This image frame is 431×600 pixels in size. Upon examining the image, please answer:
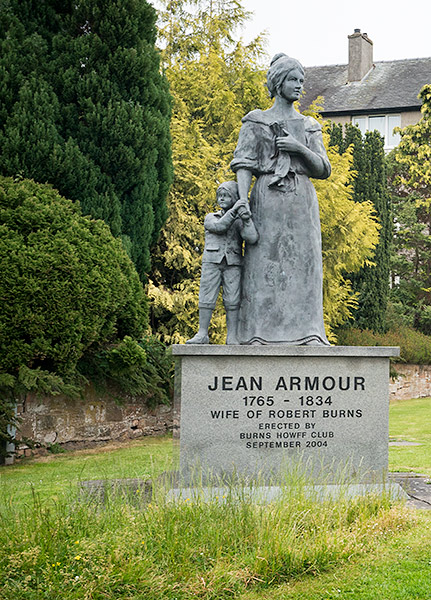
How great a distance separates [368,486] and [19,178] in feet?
25.2

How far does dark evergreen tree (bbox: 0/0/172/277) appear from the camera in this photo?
11.8 metres

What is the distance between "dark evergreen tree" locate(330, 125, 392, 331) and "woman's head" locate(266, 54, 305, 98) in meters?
17.2

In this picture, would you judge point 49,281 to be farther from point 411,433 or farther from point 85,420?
point 411,433

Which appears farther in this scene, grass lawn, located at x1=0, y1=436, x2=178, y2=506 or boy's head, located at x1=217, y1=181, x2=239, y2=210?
grass lawn, located at x1=0, y1=436, x2=178, y2=506

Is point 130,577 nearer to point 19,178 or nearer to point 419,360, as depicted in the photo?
point 19,178

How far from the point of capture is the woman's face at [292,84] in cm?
676

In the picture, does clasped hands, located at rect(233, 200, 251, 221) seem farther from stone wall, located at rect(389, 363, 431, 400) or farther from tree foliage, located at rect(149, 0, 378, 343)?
stone wall, located at rect(389, 363, 431, 400)

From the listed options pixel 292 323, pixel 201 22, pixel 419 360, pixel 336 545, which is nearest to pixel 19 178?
pixel 292 323

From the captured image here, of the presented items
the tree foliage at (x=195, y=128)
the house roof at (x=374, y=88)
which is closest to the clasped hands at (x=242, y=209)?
Answer: the tree foliage at (x=195, y=128)

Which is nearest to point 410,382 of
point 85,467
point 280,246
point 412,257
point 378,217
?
point 378,217

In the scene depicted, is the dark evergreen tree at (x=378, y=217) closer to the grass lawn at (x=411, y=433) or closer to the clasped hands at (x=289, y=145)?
the grass lawn at (x=411, y=433)

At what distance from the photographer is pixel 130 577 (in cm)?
417

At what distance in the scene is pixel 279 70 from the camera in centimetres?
678

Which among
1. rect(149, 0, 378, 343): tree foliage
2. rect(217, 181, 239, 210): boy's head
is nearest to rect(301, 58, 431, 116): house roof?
rect(149, 0, 378, 343): tree foliage
